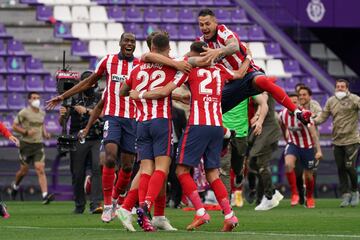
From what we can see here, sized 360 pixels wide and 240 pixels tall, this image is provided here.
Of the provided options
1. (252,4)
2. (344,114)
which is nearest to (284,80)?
(252,4)

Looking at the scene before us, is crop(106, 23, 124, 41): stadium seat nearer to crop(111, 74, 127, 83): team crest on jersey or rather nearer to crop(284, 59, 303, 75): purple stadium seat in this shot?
crop(284, 59, 303, 75): purple stadium seat

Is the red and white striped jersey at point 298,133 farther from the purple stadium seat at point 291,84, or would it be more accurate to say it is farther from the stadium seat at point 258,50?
the stadium seat at point 258,50

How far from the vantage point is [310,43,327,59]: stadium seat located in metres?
34.8

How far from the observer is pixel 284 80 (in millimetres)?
30750

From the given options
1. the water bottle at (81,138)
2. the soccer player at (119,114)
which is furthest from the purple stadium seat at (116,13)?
the soccer player at (119,114)

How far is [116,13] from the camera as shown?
31312 millimetres

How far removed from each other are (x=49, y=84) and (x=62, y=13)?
301 cm

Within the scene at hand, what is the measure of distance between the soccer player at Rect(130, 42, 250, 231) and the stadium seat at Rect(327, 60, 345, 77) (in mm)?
20977

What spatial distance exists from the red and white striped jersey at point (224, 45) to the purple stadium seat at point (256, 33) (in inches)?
685

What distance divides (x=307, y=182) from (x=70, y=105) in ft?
16.5

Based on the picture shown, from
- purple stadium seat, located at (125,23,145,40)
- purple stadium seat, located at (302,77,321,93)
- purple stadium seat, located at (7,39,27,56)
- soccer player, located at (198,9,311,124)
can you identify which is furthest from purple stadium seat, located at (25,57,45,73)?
soccer player, located at (198,9,311,124)

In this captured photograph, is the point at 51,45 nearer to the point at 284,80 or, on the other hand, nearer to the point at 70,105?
the point at 284,80

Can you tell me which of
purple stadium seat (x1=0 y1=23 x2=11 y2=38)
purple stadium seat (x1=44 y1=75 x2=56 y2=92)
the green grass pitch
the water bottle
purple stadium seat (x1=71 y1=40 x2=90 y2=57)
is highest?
purple stadium seat (x1=0 y1=23 x2=11 y2=38)

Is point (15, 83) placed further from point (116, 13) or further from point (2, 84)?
point (116, 13)
